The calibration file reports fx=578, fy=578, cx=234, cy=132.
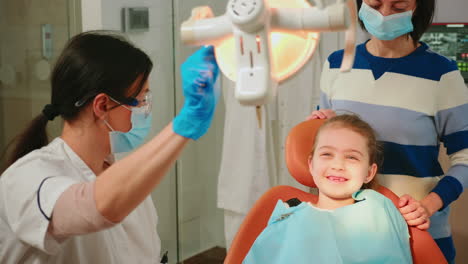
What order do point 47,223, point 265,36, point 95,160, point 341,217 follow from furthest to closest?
1. point 341,217
2. point 95,160
3. point 47,223
4. point 265,36

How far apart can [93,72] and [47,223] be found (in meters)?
0.42

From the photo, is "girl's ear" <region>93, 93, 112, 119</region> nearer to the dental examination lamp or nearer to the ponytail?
the ponytail

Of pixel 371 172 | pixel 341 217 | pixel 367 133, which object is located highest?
pixel 367 133

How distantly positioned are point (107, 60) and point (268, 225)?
2.32 ft

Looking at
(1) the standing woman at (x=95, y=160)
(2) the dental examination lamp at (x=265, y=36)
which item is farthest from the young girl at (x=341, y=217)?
(2) the dental examination lamp at (x=265, y=36)

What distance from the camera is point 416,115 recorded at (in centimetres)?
173

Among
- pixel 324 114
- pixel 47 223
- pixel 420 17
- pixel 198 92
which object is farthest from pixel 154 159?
pixel 420 17

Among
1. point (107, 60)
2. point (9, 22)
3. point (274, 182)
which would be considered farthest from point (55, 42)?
point (107, 60)

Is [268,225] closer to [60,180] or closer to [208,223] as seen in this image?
[60,180]

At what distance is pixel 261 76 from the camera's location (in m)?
0.86

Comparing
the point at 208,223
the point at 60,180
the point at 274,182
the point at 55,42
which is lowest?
the point at 208,223

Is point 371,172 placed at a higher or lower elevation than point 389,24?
lower

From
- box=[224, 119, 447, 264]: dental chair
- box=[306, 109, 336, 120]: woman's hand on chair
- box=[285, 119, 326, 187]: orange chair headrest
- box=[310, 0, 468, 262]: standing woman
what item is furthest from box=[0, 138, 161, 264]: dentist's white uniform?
box=[310, 0, 468, 262]: standing woman

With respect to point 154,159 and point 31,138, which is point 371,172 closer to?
point 154,159
